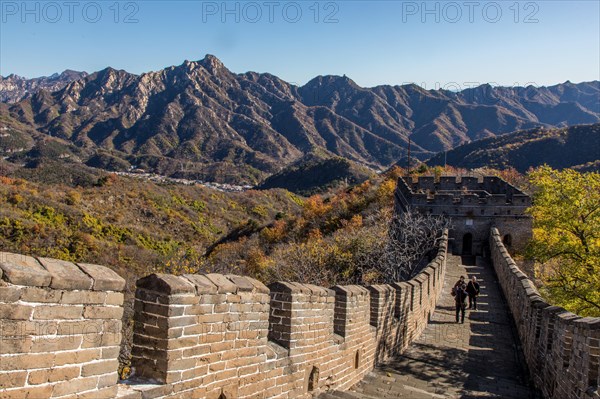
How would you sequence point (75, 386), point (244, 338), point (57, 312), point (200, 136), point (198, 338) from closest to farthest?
point (57, 312) → point (75, 386) → point (198, 338) → point (244, 338) → point (200, 136)

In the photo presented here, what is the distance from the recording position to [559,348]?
21.2 feet

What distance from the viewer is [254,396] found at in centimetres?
440

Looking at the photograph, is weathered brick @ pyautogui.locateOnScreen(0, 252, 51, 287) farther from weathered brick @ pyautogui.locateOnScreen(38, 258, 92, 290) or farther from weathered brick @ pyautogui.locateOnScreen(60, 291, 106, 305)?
weathered brick @ pyautogui.locateOnScreen(60, 291, 106, 305)

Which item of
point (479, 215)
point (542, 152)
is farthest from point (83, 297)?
point (542, 152)

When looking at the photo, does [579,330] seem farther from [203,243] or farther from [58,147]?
[58,147]

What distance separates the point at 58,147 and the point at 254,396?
14179 cm

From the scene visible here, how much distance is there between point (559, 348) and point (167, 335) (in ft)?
17.5

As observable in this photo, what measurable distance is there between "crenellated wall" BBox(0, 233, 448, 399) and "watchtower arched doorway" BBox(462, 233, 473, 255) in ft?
70.0

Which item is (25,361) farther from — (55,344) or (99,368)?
(99,368)

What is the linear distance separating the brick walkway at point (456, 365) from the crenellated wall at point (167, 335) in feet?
3.14

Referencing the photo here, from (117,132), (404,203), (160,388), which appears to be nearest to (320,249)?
(404,203)

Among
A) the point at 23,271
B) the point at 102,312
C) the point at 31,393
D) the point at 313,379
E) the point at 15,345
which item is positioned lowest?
Result: the point at 313,379

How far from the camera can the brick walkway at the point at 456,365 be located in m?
7.14

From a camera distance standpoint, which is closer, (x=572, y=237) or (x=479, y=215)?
(x=572, y=237)
